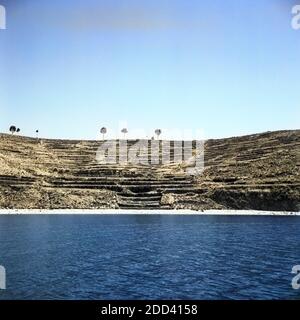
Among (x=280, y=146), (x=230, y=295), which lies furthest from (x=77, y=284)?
(x=280, y=146)

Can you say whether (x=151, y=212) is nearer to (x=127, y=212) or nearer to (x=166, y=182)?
(x=127, y=212)

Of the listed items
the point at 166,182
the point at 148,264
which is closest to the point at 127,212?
the point at 166,182

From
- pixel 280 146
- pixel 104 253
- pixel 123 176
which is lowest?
pixel 104 253

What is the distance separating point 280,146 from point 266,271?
134 m

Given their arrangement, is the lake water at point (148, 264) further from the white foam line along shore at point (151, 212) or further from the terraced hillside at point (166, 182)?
the terraced hillside at point (166, 182)

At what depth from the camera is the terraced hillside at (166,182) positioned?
14900 cm

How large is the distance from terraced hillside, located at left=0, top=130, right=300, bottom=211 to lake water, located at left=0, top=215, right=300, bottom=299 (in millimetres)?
61475

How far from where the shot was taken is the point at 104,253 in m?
59.7

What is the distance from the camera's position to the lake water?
36.6 metres

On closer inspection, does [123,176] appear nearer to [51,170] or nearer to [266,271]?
[51,170]

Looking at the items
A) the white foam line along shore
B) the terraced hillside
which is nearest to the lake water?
the white foam line along shore

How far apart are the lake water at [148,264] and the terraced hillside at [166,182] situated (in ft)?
202

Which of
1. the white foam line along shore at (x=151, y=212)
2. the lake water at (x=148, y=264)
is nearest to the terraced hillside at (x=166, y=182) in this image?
the white foam line along shore at (x=151, y=212)
